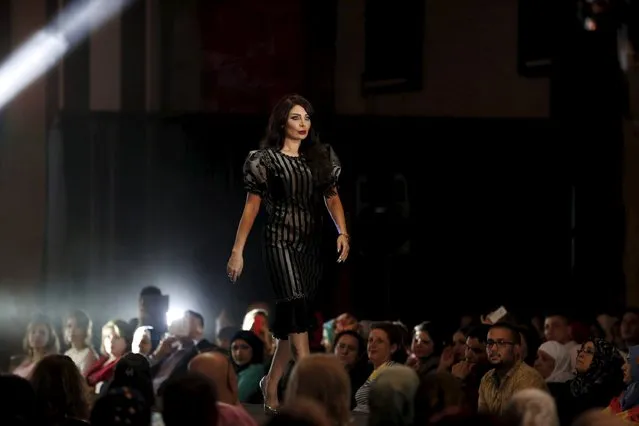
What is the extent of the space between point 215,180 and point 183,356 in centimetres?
509

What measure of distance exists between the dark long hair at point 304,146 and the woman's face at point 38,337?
4643 mm

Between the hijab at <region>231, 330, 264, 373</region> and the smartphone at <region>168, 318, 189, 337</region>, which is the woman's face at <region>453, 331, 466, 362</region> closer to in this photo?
the hijab at <region>231, 330, 264, 373</region>

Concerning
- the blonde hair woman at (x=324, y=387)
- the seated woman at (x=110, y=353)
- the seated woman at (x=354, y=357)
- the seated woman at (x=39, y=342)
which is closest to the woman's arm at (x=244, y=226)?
the seated woman at (x=354, y=357)

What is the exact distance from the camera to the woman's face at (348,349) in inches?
370

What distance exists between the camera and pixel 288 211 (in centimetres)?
795

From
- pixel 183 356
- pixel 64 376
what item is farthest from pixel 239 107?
pixel 64 376

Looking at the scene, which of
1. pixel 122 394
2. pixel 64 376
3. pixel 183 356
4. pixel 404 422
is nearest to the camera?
pixel 122 394

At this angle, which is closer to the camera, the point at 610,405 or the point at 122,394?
the point at 122,394

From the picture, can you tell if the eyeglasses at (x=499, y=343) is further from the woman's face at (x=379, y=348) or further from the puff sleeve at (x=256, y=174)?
the puff sleeve at (x=256, y=174)

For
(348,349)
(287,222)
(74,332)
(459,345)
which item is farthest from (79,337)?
(287,222)

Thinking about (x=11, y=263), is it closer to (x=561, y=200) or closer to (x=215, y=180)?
(x=215, y=180)

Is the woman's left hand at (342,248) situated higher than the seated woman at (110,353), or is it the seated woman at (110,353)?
the woman's left hand at (342,248)

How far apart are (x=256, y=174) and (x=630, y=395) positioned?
225 cm

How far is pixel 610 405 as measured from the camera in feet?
27.1
